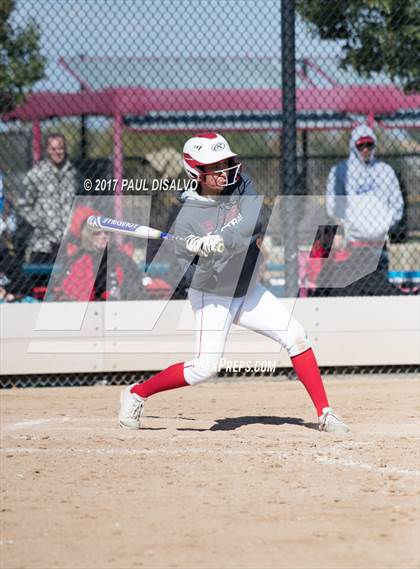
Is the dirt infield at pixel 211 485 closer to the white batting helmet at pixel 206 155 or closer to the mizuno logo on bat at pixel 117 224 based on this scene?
the mizuno logo on bat at pixel 117 224

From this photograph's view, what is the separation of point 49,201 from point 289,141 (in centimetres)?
208

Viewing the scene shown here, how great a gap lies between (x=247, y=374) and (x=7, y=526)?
195 inches

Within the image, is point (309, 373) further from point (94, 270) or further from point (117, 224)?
point (94, 270)

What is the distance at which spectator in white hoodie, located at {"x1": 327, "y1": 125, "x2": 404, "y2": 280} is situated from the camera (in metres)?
9.77

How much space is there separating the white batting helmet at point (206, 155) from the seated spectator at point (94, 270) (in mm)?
2801

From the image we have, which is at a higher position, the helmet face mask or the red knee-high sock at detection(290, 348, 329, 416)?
the helmet face mask

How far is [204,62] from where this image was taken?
9734mm

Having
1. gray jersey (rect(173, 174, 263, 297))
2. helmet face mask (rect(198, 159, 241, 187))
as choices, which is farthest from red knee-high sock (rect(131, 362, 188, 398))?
helmet face mask (rect(198, 159, 241, 187))

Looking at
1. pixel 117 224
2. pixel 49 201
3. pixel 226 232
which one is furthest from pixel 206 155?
pixel 49 201

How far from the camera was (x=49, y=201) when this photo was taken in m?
9.23

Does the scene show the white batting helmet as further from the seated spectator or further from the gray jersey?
the seated spectator

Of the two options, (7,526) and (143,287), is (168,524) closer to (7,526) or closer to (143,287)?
(7,526)

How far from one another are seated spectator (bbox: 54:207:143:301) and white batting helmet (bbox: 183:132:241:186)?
9.19 feet

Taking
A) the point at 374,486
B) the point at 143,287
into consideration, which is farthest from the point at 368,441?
the point at 143,287
